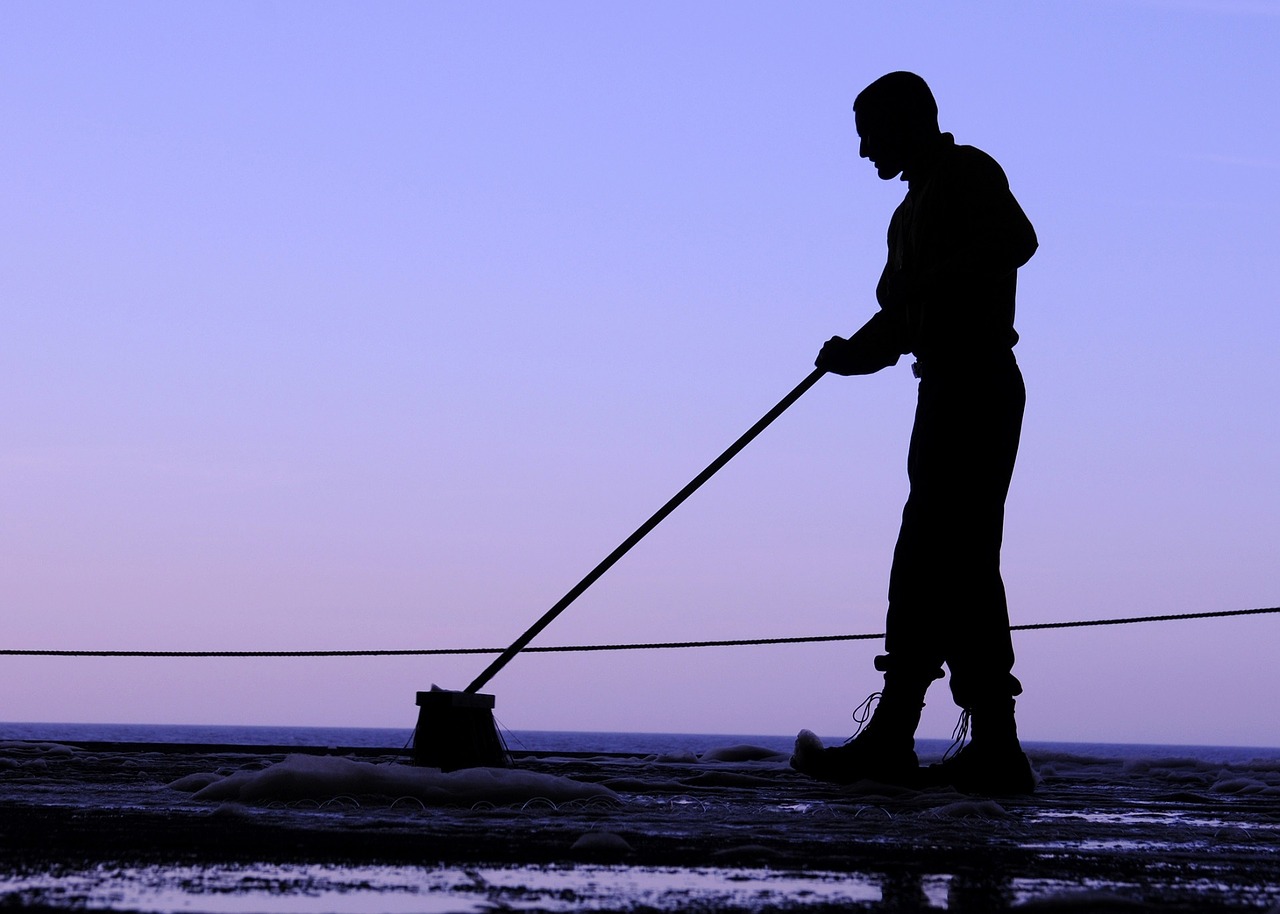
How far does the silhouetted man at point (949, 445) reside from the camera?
155 inches

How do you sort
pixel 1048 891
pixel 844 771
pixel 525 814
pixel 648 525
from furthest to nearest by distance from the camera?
pixel 648 525 < pixel 844 771 < pixel 525 814 < pixel 1048 891

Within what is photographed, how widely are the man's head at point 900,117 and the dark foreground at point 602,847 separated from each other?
1.83 m

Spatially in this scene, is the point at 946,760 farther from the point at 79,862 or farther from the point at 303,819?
the point at 79,862

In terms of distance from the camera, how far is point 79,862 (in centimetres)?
168

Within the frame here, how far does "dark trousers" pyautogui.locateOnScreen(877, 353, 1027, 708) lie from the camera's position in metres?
4.00

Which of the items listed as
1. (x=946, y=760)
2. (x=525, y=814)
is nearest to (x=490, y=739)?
(x=946, y=760)

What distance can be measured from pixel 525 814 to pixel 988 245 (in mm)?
2224

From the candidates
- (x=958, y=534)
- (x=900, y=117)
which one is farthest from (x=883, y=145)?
(x=958, y=534)

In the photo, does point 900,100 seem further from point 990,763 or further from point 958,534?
point 990,763

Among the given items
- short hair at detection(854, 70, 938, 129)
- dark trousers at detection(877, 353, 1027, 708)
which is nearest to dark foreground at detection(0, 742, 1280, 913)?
dark trousers at detection(877, 353, 1027, 708)

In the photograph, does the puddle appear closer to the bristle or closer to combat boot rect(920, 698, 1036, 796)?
combat boot rect(920, 698, 1036, 796)

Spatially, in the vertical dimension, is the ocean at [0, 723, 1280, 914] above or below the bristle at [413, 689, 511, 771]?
below

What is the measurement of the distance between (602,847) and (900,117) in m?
2.84

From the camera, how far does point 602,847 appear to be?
2.03 meters
